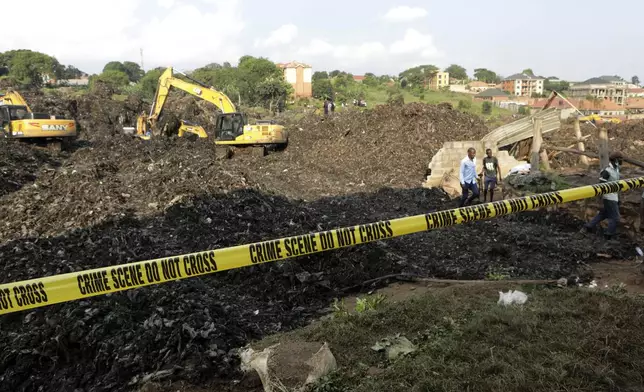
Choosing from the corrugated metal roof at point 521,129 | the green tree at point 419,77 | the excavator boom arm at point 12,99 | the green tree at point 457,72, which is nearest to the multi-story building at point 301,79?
the green tree at point 419,77

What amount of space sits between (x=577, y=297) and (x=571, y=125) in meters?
16.4

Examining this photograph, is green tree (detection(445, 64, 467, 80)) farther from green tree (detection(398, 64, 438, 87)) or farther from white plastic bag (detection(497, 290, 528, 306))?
white plastic bag (detection(497, 290, 528, 306))

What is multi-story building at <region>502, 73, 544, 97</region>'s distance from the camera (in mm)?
155625

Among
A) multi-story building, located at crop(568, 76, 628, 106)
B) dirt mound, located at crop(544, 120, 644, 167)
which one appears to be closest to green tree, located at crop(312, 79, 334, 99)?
multi-story building, located at crop(568, 76, 628, 106)

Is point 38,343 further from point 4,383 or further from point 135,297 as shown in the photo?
point 135,297

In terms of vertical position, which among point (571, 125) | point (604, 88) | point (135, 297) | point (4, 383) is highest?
point (604, 88)

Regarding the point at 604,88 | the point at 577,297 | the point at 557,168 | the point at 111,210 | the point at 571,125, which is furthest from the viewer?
the point at 604,88

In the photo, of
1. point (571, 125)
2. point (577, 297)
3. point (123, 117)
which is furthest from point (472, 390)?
point (123, 117)

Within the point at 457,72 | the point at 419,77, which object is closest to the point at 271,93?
the point at 419,77

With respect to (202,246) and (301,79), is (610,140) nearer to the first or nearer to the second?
(202,246)

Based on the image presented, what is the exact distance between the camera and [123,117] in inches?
1125

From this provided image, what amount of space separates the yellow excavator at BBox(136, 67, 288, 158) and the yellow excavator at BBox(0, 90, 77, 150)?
112 inches

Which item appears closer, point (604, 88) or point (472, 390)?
point (472, 390)

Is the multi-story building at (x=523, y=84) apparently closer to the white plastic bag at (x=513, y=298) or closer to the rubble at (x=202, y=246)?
the rubble at (x=202, y=246)
